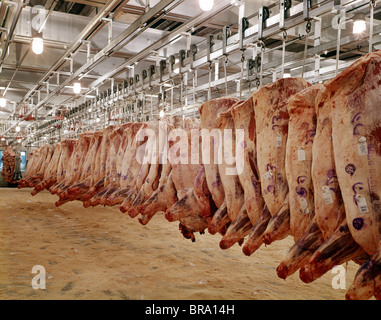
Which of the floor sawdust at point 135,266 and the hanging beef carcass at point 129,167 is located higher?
the hanging beef carcass at point 129,167

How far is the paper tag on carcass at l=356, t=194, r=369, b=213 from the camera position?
197 centimetres

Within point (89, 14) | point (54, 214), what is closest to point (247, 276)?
point (54, 214)

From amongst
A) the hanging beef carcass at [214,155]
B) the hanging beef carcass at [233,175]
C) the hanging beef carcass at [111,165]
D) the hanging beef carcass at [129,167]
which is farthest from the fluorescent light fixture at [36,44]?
the hanging beef carcass at [233,175]

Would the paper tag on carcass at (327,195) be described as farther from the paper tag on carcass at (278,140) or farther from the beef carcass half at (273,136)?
the paper tag on carcass at (278,140)

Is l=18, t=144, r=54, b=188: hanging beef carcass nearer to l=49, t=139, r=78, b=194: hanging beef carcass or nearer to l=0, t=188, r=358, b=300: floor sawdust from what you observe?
l=0, t=188, r=358, b=300: floor sawdust

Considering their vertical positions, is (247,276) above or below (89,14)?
below

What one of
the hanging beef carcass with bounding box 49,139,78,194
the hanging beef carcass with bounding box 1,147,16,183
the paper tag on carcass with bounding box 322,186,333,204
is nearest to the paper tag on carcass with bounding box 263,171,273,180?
the paper tag on carcass with bounding box 322,186,333,204

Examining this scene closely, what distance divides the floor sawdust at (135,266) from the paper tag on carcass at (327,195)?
2038 mm

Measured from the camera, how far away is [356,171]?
2039 mm

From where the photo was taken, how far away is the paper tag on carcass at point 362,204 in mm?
1970

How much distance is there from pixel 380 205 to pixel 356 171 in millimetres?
208

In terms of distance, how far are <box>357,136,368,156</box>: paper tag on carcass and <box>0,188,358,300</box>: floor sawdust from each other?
7.65 feet

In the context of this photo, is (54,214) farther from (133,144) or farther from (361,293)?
(361,293)

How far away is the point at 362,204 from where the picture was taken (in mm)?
1982
